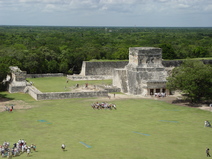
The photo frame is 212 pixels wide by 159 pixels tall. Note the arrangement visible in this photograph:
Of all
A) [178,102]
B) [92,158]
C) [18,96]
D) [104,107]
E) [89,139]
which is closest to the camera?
[92,158]

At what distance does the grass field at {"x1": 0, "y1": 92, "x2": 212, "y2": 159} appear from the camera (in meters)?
19.4

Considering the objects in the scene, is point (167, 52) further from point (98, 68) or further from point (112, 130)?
point (112, 130)

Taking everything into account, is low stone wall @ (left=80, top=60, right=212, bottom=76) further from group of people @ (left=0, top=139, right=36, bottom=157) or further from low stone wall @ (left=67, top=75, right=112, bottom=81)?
group of people @ (left=0, top=139, right=36, bottom=157)

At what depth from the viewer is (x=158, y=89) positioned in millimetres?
37781

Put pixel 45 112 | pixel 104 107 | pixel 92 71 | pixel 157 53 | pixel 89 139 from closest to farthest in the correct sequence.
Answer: pixel 89 139 < pixel 45 112 < pixel 104 107 < pixel 157 53 < pixel 92 71

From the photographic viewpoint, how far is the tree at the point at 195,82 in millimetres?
32344

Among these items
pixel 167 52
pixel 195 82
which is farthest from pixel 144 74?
pixel 167 52

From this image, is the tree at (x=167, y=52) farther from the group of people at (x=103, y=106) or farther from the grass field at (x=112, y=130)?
the group of people at (x=103, y=106)

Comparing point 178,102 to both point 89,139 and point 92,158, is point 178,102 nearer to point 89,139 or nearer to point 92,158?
point 89,139

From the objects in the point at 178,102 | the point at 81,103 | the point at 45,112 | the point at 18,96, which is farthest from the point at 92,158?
the point at 18,96

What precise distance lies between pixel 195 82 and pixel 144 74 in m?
7.11

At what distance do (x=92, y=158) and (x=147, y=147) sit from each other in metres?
3.60

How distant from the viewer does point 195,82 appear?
32750mm

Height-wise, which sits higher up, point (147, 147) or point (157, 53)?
point (157, 53)
